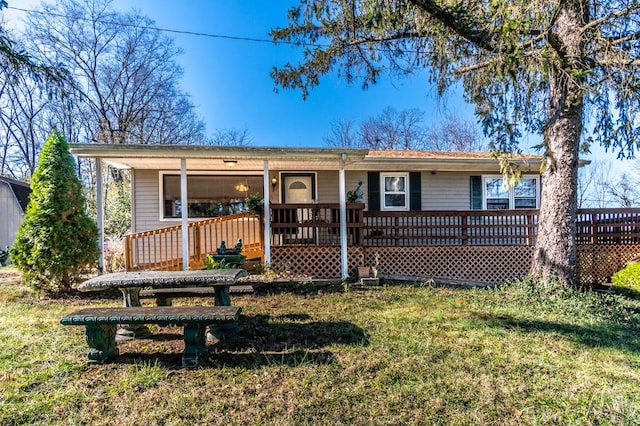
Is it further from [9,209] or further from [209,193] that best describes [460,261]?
[9,209]

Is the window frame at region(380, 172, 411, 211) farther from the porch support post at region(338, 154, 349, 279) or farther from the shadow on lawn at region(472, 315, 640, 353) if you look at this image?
the shadow on lawn at region(472, 315, 640, 353)

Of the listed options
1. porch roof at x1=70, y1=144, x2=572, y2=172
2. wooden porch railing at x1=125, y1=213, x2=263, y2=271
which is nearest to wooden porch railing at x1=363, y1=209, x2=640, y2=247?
porch roof at x1=70, y1=144, x2=572, y2=172

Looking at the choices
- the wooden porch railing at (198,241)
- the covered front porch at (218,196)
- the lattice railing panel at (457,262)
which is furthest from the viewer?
the lattice railing panel at (457,262)

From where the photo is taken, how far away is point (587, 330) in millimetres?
4074

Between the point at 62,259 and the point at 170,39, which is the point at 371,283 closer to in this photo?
the point at 62,259

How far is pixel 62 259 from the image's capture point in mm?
5375

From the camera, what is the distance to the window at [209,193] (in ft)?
27.8

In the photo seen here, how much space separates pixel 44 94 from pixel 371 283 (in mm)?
6088

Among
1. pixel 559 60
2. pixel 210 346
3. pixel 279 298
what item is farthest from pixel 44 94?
pixel 559 60

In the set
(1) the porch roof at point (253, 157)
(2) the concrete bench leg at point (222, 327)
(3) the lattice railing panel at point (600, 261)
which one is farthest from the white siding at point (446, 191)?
(2) the concrete bench leg at point (222, 327)

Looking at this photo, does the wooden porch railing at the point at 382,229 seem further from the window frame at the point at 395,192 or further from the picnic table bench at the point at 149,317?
the picnic table bench at the point at 149,317

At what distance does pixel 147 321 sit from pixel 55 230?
402cm

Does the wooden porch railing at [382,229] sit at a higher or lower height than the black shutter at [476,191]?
lower

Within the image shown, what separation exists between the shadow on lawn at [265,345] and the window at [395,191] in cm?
561
